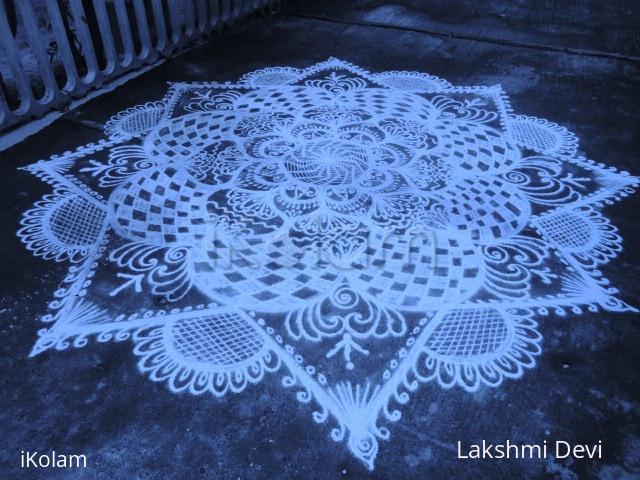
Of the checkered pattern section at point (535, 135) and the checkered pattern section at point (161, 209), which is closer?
the checkered pattern section at point (161, 209)

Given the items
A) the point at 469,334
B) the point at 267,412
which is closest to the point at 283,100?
the point at 469,334

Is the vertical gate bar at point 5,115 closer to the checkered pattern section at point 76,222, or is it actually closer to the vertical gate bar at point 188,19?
the checkered pattern section at point 76,222

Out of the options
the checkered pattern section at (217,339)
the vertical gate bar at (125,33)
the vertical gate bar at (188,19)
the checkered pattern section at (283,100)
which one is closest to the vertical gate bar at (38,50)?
the vertical gate bar at (125,33)

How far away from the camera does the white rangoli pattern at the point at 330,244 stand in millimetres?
1195

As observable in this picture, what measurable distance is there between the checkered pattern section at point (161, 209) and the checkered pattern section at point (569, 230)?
1103 mm

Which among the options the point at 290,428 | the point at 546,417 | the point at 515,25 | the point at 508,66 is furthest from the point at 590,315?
the point at 515,25

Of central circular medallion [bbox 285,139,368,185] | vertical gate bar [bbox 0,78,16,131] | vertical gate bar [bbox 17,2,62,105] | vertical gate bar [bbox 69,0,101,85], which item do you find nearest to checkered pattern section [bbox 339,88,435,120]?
central circular medallion [bbox 285,139,368,185]

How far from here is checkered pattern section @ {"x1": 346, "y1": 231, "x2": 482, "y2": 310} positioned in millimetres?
1350

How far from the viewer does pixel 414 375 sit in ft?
3.81

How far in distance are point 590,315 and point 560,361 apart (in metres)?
0.20

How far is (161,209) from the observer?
1.63 meters

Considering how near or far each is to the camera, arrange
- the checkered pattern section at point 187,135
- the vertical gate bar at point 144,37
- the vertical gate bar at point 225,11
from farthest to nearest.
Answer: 1. the vertical gate bar at point 225,11
2. the vertical gate bar at point 144,37
3. the checkered pattern section at point 187,135

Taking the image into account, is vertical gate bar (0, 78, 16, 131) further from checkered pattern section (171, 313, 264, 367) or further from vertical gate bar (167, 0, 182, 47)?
checkered pattern section (171, 313, 264, 367)

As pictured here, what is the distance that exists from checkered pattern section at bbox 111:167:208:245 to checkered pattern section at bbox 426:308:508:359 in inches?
30.5
